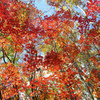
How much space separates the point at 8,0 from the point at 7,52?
492 cm

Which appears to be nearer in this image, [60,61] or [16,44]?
[16,44]

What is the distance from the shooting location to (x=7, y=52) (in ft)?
27.2

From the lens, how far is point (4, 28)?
7133mm

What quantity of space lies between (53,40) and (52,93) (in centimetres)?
811

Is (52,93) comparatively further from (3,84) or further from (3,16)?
(3,16)

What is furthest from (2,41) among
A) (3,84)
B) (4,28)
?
(3,84)

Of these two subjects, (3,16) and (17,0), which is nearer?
(3,16)

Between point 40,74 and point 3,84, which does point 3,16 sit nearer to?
point 3,84

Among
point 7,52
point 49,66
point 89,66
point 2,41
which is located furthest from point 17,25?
point 89,66

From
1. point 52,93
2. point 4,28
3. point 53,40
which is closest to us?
point 4,28

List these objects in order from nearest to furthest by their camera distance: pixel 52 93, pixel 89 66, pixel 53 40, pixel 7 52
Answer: pixel 89 66
pixel 7 52
pixel 53 40
pixel 52 93

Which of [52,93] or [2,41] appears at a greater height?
[2,41]

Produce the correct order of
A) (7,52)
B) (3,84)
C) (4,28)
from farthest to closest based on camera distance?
(7,52) → (3,84) → (4,28)

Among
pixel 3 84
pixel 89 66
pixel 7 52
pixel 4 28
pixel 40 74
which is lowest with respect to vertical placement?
→ pixel 89 66
